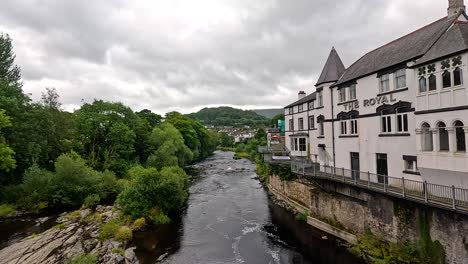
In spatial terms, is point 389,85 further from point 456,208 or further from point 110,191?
point 110,191

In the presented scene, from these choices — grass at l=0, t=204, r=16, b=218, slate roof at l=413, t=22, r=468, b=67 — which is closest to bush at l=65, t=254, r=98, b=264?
grass at l=0, t=204, r=16, b=218

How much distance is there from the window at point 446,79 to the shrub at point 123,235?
21.2 meters

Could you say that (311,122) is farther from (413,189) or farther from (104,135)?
(104,135)

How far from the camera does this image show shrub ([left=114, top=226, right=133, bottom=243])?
18.7 metres

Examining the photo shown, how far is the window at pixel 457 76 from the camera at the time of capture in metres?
12.0

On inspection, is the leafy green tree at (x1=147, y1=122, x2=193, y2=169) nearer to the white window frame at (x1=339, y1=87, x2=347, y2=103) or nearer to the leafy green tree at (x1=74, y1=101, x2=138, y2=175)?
the leafy green tree at (x1=74, y1=101, x2=138, y2=175)

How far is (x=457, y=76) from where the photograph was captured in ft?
40.0

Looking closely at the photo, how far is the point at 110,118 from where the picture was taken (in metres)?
38.7

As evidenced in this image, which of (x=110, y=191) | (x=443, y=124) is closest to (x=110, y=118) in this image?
(x=110, y=191)

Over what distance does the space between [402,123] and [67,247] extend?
75.0 ft

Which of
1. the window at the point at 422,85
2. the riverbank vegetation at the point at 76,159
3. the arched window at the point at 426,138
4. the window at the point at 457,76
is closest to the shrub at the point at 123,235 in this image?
the riverbank vegetation at the point at 76,159

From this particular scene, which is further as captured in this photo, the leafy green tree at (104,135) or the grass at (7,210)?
the leafy green tree at (104,135)

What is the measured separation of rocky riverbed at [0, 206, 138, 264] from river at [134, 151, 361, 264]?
1491 mm

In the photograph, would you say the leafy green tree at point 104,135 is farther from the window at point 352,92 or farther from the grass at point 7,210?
the window at point 352,92
